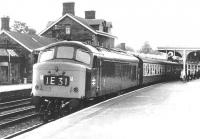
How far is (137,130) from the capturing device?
28.3ft

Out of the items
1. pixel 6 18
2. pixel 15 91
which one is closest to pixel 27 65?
pixel 6 18

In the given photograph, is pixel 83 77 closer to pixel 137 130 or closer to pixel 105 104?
pixel 105 104

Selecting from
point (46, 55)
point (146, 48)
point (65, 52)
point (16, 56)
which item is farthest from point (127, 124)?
point (146, 48)

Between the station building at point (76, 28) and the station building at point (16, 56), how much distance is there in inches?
245

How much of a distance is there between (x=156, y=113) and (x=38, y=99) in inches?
152

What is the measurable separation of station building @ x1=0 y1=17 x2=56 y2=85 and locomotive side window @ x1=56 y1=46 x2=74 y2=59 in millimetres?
A: 23960

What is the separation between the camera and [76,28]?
151ft

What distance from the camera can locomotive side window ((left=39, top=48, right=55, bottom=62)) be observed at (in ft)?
42.3

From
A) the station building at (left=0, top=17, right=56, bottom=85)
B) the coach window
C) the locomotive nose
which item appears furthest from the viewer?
the station building at (left=0, top=17, right=56, bottom=85)

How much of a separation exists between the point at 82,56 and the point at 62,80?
1.21 meters

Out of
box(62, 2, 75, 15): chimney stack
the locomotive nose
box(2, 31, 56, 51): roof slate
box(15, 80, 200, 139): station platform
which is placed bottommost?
box(15, 80, 200, 139): station platform

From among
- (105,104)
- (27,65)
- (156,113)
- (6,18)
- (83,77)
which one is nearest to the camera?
(156,113)

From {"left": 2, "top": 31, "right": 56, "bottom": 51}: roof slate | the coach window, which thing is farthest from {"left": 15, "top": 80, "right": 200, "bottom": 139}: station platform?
{"left": 2, "top": 31, "right": 56, "bottom": 51}: roof slate

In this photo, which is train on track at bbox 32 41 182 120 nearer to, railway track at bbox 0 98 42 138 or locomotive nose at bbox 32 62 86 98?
locomotive nose at bbox 32 62 86 98
